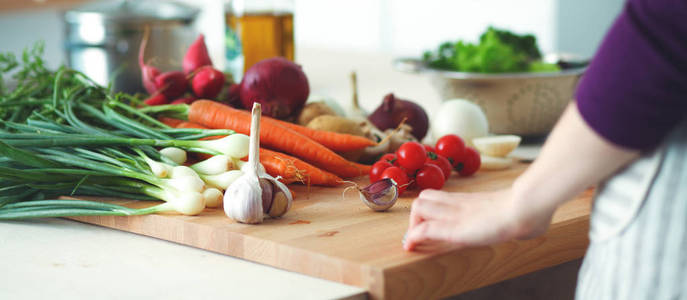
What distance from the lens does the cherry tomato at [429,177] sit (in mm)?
1175

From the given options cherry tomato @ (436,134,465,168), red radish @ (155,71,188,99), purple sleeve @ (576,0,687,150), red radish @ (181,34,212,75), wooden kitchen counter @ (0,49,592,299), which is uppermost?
purple sleeve @ (576,0,687,150)

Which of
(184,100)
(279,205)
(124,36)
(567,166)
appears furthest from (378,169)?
(124,36)

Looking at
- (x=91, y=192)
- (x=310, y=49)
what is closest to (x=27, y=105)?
(x=91, y=192)

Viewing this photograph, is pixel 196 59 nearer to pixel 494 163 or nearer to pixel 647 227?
pixel 494 163

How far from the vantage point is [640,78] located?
567 mm

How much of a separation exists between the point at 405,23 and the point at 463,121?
489 cm

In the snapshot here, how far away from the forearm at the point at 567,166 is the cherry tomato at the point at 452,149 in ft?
1.95

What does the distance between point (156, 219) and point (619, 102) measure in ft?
2.17

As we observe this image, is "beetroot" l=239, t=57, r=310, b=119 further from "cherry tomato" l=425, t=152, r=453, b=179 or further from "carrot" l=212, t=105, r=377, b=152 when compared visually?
"cherry tomato" l=425, t=152, r=453, b=179

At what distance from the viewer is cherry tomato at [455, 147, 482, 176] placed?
4.19ft

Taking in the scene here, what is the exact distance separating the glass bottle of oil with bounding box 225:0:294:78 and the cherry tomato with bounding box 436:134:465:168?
749mm

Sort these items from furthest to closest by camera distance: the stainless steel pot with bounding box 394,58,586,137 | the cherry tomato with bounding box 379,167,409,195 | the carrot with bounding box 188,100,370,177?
1. the stainless steel pot with bounding box 394,58,586,137
2. the carrot with bounding box 188,100,370,177
3. the cherry tomato with bounding box 379,167,409,195

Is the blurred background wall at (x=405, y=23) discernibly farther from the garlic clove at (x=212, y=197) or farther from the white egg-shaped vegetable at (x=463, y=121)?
the garlic clove at (x=212, y=197)

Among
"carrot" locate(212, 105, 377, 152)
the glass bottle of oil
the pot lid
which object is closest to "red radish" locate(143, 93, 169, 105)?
"carrot" locate(212, 105, 377, 152)
